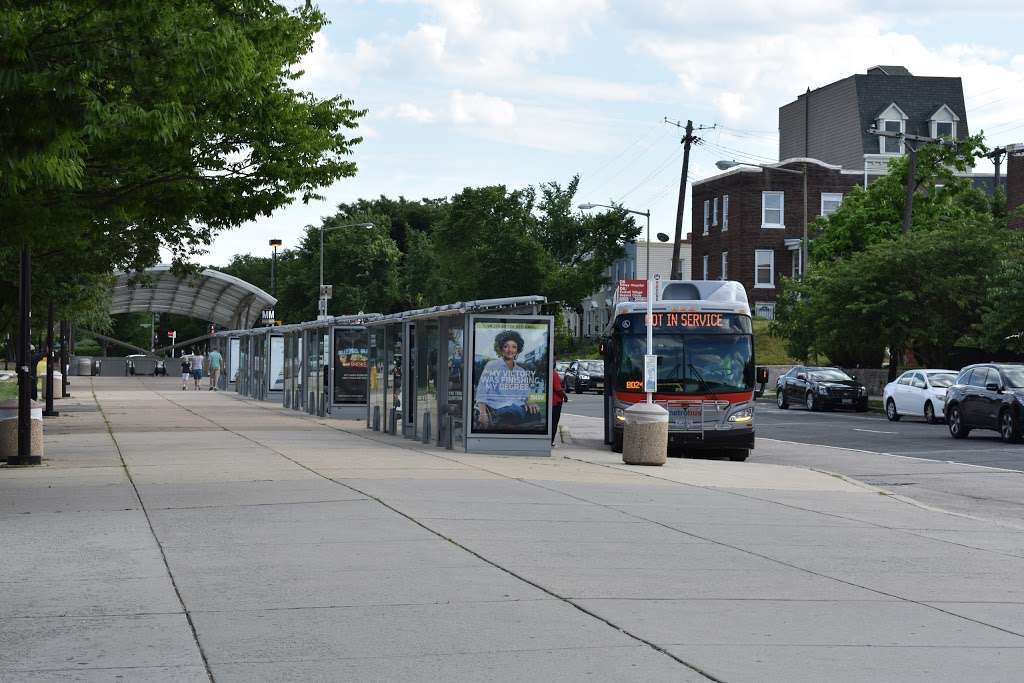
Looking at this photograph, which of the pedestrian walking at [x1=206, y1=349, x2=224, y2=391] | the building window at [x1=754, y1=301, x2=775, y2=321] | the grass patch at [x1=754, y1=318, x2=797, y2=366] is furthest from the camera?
the building window at [x1=754, y1=301, x2=775, y2=321]

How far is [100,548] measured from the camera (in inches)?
432

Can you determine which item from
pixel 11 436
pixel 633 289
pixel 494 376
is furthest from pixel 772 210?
pixel 11 436

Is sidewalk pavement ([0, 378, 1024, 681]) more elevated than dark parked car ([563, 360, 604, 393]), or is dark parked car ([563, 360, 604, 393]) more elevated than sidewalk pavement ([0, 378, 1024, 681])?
dark parked car ([563, 360, 604, 393])

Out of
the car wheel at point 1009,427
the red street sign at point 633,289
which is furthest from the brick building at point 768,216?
the red street sign at point 633,289

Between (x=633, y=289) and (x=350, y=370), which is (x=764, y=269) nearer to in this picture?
(x=350, y=370)

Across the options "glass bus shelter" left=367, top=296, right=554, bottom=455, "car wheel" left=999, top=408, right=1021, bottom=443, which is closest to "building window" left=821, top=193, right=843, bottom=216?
"car wheel" left=999, top=408, right=1021, bottom=443

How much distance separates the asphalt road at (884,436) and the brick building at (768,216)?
28.2m

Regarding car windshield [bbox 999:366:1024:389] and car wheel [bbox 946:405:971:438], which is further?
car wheel [bbox 946:405:971:438]

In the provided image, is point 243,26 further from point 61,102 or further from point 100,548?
point 100,548

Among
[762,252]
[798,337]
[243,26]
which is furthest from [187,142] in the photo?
[762,252]

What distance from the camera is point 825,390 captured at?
148 feet

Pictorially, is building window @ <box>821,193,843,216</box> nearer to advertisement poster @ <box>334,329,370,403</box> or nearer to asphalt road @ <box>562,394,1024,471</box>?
asphalt road @ <box>562,394,1024,471</box>

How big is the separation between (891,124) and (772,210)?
13.3m

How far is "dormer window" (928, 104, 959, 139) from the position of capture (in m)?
82.6
